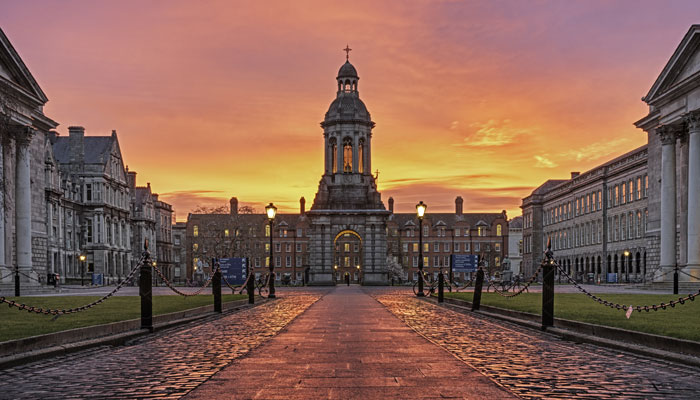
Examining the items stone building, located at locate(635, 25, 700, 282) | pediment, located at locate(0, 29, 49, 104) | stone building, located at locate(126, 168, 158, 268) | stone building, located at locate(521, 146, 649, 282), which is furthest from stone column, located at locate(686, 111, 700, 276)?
stone building, located at locate(126, 168, 158, 268)

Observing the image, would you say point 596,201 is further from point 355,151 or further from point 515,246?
point 515,246

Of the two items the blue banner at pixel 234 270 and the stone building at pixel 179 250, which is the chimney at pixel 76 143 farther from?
the blue banner at pixel 234 270

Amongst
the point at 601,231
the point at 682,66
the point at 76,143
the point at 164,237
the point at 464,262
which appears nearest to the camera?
the point at 682,66

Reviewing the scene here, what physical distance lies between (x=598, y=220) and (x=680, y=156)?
160 feet

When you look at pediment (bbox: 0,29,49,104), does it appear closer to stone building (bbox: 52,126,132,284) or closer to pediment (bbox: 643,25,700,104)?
pediment (bbox: 643,25,700,104)

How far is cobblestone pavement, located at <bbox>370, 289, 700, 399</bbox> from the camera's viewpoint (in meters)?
9.71

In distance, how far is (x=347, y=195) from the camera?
3273 inches

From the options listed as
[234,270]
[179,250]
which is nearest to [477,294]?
[234,270]

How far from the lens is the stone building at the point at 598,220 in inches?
3314

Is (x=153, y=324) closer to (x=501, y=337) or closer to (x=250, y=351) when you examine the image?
(x=250, y=351)

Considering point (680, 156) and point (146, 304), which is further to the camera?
point (680, 156)

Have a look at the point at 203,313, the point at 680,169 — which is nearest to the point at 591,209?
the point at 680,169

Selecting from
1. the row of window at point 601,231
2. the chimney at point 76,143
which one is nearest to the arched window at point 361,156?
the row of window at point 601,231

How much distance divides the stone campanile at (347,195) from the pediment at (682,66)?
36.8m
